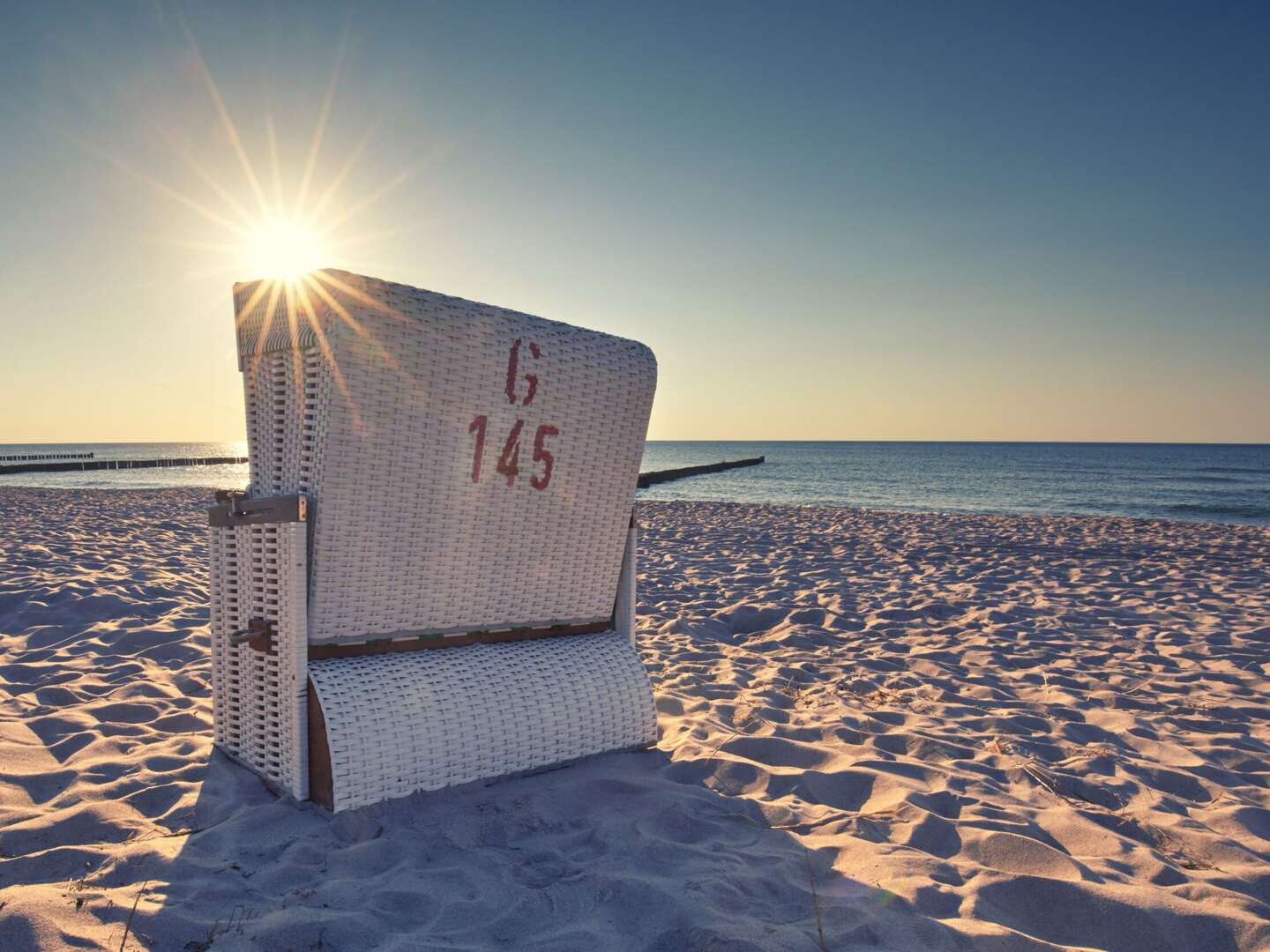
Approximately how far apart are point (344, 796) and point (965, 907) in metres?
1.64

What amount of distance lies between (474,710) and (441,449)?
83 centimetres

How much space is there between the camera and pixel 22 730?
2639 mm

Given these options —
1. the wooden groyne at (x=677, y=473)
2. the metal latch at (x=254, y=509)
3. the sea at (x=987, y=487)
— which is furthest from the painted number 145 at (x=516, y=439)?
the wooden groyne at (x=677, y=473)

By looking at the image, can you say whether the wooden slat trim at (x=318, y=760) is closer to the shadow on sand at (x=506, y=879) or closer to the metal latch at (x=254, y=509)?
the shadow on sand at (x=506, y=879)

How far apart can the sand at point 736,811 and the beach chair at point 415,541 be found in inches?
6.7

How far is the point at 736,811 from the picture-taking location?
221 centimetres

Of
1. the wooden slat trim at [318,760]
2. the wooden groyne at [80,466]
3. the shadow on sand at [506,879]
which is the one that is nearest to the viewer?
the shadow on sand at [506,879]

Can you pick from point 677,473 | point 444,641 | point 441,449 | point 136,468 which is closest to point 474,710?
point 444,641

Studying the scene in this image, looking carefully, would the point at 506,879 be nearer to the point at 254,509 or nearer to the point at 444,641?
the point at 444,641

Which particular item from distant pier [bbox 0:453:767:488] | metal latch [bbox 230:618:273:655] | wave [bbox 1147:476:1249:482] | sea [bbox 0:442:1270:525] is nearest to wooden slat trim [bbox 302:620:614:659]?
metal latch [bbox 230:618:273:655]

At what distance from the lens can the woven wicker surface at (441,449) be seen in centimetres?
209

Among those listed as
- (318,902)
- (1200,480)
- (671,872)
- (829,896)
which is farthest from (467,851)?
(1200,480)

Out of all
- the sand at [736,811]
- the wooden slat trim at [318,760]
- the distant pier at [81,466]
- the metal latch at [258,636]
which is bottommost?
the distant pier at [81,466]

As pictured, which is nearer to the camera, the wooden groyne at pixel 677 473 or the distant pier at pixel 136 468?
the wooden groyne at pixel 677 473
